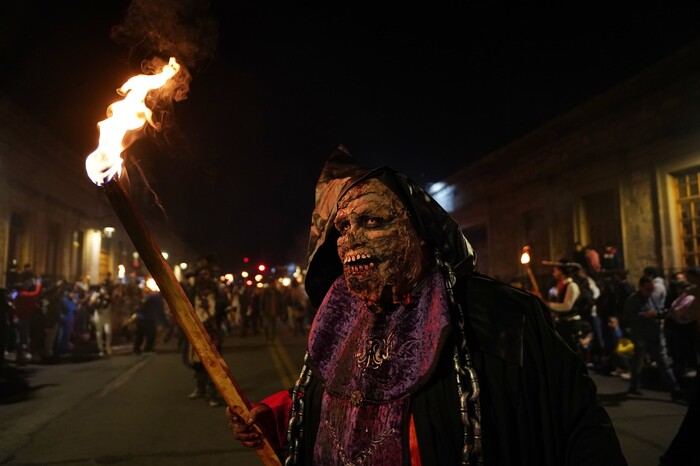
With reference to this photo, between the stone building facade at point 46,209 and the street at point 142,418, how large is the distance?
376 cm

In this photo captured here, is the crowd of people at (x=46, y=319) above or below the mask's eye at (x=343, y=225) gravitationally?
below

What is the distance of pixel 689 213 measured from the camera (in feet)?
39.7

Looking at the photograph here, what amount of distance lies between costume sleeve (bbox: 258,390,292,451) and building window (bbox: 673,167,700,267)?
1265 centimetres

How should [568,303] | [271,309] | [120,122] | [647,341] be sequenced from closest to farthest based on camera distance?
[120,122], [568,303], [647,341], [271,309]

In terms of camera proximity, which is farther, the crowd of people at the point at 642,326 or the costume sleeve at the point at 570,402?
the crowd of people at the point at 642,326

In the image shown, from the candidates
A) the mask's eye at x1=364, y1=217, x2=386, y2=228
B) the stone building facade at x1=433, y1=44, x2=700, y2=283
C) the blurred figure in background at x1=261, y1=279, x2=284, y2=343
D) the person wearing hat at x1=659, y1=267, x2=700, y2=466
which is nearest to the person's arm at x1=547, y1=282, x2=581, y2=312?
the stone building facade at x1=433, y1=44, x2=700, y2=283

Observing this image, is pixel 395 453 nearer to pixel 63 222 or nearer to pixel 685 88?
pixel 685 88

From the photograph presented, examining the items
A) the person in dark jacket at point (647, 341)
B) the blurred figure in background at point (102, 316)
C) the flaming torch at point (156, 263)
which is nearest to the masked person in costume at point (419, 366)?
the flaming torch at point (156, 263)

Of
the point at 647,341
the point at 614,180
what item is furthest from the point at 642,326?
the point at 614,180

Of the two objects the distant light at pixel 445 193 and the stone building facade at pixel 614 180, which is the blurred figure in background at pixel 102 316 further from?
the distant light at pixel 445 193

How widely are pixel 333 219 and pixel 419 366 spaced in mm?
839

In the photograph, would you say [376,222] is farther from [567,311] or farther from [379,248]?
[567,311]

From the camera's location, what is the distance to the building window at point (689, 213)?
1181 cm

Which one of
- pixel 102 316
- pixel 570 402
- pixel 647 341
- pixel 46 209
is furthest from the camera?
pixel 46 209
